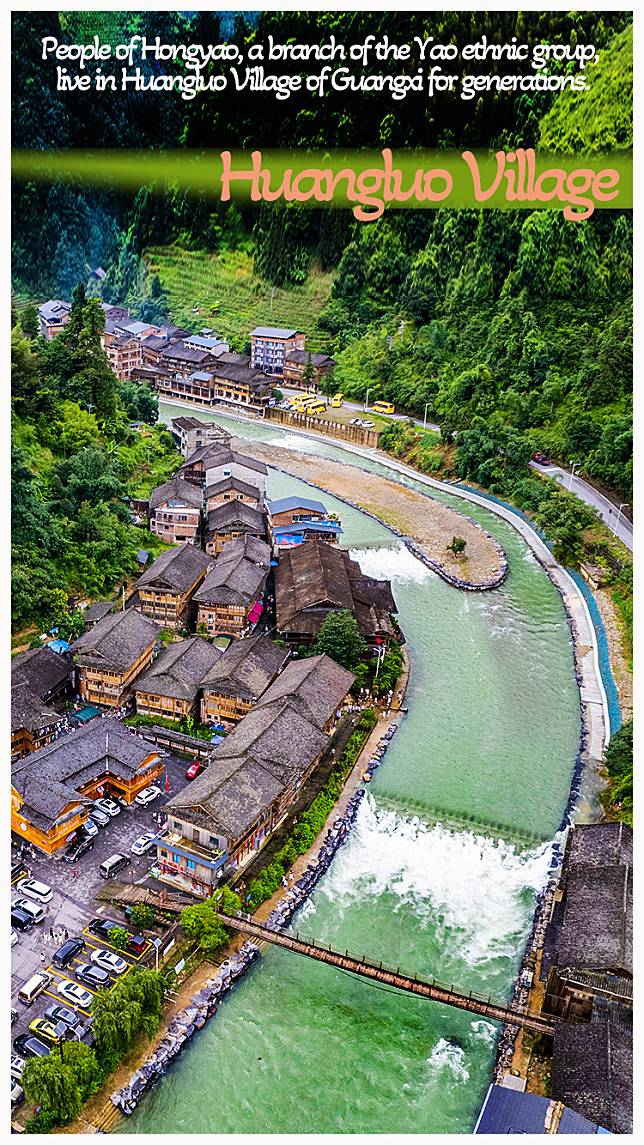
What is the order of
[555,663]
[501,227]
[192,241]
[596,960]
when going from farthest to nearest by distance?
[192,241] < [501,227] < [555,663] < [596,960]

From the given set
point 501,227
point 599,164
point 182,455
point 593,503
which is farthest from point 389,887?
point 501,227

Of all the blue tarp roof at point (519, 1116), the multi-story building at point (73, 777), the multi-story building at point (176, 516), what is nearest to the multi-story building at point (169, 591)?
the multi-story building at point (176, 516)

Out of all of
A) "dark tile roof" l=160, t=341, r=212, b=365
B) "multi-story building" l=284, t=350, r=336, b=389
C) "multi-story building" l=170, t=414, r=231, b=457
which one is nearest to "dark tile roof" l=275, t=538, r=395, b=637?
"multi-story building" l=170, t=414, r=231, b=457

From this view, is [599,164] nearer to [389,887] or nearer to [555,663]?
[555,663]

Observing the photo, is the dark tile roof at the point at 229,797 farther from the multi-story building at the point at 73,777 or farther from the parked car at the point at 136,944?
the parked car at the point at 136,944

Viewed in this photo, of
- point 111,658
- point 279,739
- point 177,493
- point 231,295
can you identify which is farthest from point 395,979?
point 231,295
